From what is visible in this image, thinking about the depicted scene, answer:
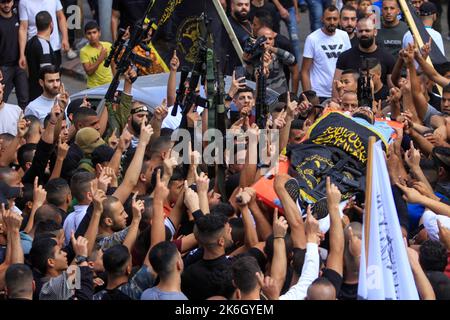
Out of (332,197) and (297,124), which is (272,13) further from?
(332,197)

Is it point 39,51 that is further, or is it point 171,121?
point 39,51

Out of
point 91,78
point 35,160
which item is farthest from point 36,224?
point 91,78

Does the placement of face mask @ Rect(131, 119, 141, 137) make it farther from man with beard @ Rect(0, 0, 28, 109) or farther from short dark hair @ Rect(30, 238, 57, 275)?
short dark hair @ Rect(30, 238, 57, 275)

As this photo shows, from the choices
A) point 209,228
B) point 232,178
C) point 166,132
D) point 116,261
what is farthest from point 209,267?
point 166,132

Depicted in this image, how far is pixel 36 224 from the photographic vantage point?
9305 millimetres

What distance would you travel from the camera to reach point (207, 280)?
322 inches

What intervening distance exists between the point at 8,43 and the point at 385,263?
318 inches

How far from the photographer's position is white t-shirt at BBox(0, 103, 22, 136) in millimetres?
12344

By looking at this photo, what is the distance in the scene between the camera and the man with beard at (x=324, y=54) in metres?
14.0

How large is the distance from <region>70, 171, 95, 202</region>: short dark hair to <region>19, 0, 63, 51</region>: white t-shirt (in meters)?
5.15

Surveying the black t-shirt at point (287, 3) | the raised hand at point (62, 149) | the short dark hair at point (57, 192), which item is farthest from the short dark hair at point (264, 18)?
the short dark hair at point (57, 192)

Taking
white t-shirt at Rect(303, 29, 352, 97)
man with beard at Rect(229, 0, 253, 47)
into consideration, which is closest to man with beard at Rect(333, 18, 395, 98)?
white t-shirt at Rect(303, 29, 352, 97)
